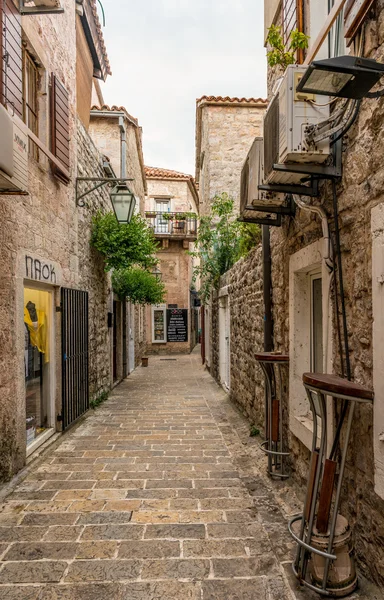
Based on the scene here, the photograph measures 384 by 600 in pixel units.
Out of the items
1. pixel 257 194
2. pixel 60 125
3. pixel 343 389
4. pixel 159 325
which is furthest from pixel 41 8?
pixel 159 325

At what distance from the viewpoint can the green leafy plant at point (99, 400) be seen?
7262 mm

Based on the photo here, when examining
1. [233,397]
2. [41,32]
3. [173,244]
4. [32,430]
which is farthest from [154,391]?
[173,244]

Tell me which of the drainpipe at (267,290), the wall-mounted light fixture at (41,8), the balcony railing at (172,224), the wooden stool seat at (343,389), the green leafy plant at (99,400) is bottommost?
the green leafy plant at (99,400)

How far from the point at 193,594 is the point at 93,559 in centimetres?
71

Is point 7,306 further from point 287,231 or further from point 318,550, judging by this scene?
point 318,550

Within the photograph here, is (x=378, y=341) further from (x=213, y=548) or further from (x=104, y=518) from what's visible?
(x=104, y=518)

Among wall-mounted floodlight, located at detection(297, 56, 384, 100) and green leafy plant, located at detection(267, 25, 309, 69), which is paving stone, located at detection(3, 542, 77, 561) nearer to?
wall-mounted floodlight, located at detection(297, 56, 384, 100)

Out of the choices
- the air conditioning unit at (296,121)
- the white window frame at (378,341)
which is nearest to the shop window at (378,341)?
the white window frame at (378,341)

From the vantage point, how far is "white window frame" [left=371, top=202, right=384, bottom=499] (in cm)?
214

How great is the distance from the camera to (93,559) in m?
2.64

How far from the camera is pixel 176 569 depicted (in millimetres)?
2539

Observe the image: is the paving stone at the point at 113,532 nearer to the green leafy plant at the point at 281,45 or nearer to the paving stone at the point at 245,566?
the paving stone at the point at 245,566

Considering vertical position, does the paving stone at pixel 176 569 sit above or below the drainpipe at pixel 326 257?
below

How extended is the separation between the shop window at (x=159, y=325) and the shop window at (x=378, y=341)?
16.7 meters
